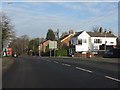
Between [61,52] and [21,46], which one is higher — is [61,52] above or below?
below

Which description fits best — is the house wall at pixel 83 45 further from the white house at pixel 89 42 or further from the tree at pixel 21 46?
the tree at pixel 21 46

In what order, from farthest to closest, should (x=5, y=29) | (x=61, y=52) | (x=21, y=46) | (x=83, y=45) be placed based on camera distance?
1. (x=21, y=46)
2. (x=83, y=45)
3. (x=61, y=52)
4. (x=5, y=29)

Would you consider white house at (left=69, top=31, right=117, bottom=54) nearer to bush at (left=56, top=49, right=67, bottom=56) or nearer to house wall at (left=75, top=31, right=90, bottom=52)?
house wall at (left=75, top=31, right=90, bottom=52)

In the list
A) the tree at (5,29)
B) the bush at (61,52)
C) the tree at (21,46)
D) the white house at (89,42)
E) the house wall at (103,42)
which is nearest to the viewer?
the tree at (5,29)

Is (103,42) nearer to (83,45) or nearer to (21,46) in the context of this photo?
(83,45)

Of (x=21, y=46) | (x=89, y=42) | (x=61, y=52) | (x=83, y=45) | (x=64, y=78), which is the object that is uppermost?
(x=89, y=42)

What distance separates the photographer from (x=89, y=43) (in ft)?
367

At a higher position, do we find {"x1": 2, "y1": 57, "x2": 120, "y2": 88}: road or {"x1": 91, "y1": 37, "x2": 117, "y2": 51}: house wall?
{"x1": 91, "y1": 37, "x2": 117, "y2": 51}: house wall

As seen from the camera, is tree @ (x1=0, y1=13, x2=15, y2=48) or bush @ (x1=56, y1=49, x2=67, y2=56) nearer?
tree @ (x1=0, y1=13, x2=15, y2=48)

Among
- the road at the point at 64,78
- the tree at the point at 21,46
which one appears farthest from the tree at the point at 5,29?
the tree at the point at 21,46

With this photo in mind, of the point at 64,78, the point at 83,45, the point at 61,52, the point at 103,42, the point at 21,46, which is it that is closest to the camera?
the point at 64,78

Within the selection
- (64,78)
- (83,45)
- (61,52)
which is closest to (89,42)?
(83,45)

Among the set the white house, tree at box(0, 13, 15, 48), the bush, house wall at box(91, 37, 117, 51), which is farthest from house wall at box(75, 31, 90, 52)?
tree at box(0, 13, 15, 48)

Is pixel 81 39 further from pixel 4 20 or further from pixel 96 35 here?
pixel 4 20
